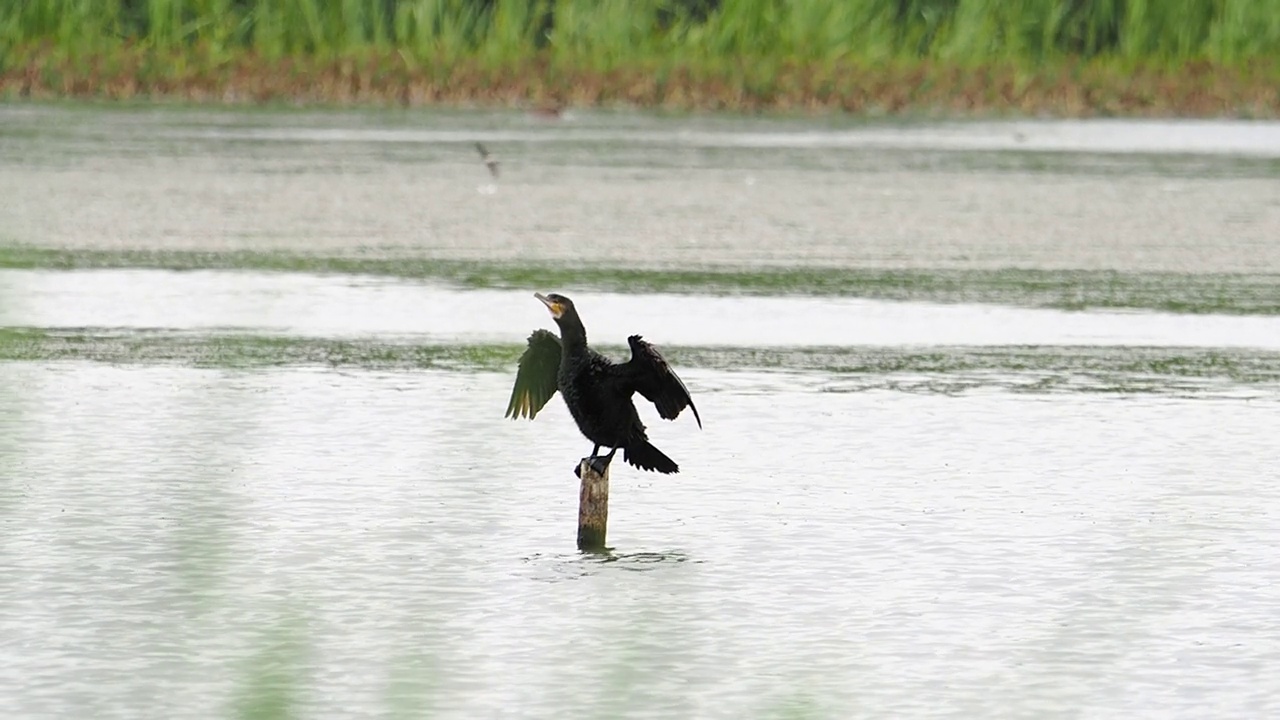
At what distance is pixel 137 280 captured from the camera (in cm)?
1398

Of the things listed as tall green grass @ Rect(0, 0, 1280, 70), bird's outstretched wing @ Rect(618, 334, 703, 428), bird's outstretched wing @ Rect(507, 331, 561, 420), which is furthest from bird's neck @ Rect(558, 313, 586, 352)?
tall green grass @ Rect(0, 0, 1280, 70)

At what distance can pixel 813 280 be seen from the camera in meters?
14.5

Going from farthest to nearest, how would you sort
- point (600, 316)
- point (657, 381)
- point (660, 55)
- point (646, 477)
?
1. point (660, 55)
2. point (600, 316)
3. point (646, 477)
4. point (657, 381)

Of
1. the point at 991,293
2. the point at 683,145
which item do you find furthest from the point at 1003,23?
the point at 991,293

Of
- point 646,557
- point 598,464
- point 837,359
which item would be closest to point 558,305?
point 598,464

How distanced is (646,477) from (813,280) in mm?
6021

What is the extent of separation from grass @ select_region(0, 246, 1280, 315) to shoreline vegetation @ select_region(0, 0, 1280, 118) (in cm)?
1233

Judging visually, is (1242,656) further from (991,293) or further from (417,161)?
(417,161)

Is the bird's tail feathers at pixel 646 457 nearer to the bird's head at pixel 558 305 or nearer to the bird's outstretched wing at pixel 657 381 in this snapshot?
the bird's outstretched wing at pixel 657 381

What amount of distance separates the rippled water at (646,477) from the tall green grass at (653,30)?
942 centimetres

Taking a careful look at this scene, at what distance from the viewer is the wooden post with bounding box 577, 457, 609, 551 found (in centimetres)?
698

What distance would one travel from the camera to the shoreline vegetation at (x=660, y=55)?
27453 mm

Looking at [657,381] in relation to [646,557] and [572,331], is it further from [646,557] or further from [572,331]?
[646,557]

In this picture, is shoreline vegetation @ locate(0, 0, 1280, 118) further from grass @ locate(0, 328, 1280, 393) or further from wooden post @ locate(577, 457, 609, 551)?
wooden post @ locate(577, 457, 609, 551)
